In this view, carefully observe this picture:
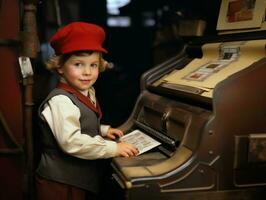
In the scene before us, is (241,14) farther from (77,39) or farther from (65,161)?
(65,161)

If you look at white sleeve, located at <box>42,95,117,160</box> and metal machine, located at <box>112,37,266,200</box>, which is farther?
white sleeve, located at <box>42,95,117,160</box>

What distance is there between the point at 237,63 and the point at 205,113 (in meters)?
0.31

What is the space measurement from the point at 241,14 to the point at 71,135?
3.10ft

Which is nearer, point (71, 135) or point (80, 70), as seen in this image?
point (71, 135)

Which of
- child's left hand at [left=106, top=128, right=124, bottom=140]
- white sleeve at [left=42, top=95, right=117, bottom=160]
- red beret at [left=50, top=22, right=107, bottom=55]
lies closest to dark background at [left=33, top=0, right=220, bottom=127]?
child's left hand at [left=106, top=128, right=124, bottom=140]

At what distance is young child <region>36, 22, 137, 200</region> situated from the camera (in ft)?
5.44

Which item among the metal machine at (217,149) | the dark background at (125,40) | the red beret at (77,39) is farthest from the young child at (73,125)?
the dark background at (125,40)

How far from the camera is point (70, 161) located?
1767 mm

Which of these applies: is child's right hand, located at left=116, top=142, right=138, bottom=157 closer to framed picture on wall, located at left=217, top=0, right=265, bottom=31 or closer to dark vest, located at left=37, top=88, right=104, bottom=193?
dark vest, located at left=37, top=88, right=104, bottom=193

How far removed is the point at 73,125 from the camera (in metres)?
1.65

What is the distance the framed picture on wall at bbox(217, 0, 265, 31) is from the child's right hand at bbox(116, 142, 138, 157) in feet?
2.40

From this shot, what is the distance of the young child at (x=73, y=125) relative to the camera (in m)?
1.66

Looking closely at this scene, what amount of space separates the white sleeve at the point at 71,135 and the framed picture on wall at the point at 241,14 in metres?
0.78

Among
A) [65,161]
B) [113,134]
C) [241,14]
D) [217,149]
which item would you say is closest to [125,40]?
[113,134]
